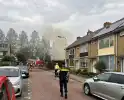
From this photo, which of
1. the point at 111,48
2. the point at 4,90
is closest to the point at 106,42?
the point at 111,48

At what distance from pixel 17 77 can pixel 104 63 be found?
57.8 ft

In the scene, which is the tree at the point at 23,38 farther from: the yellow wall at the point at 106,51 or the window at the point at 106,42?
the window at the point at 106,42

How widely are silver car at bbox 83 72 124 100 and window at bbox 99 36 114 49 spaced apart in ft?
48.7

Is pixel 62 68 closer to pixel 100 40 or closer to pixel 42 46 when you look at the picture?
pixel 100 40

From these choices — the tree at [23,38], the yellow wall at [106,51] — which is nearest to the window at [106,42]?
the yellow wall at [106,51]

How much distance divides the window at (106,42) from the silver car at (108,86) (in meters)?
14.8

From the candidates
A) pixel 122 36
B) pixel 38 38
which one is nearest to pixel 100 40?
pixel 122 36

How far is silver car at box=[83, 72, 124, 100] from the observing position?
32.0 feet

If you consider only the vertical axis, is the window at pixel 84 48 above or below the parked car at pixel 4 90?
above

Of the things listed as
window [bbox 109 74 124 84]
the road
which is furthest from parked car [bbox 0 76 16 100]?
the road

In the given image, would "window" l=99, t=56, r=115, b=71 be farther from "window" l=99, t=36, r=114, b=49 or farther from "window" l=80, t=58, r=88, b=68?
"window" l=80, t=58, r=88, b=68

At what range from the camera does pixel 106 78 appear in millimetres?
11180

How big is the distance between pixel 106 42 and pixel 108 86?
18.4 meters

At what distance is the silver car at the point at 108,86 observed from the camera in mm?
9750
